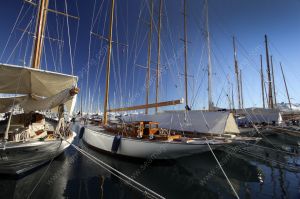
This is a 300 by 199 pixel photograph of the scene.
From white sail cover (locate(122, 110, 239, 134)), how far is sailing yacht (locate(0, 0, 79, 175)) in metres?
8.54

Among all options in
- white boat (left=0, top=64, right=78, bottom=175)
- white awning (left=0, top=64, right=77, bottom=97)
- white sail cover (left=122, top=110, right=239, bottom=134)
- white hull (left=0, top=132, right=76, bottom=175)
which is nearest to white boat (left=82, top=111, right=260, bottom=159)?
white sail cover (left=122, top=110, right=239, bottom=134)

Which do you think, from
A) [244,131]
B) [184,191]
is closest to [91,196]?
[184,191]

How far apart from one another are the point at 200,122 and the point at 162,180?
6557 millimetres

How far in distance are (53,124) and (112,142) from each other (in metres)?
6.10

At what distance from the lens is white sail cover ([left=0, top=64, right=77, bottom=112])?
8.62m

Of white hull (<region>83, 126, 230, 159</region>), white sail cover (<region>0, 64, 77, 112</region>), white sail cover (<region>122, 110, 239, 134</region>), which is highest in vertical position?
white sail cover (<region>0, 64, 77, 112</region>)

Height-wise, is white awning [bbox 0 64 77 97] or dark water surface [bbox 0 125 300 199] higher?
white awning [bbox 0 64 77 97]

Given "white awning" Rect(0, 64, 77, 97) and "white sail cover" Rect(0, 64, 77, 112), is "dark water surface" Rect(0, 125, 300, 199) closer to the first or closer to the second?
"white sail cover" Rect(0, 64, 77, 112)

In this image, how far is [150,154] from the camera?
10.9 m

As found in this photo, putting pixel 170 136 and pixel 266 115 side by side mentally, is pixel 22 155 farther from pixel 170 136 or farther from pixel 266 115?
pixel 266 115

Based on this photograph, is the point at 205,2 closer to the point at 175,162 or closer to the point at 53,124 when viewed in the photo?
the point at 175,162

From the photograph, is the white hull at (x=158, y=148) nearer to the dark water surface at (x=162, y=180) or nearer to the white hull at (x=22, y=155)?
the dark water surface at (x=162, y=180)

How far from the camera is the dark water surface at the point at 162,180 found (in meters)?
7.36

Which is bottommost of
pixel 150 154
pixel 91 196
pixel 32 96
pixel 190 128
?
pixel 91 196
